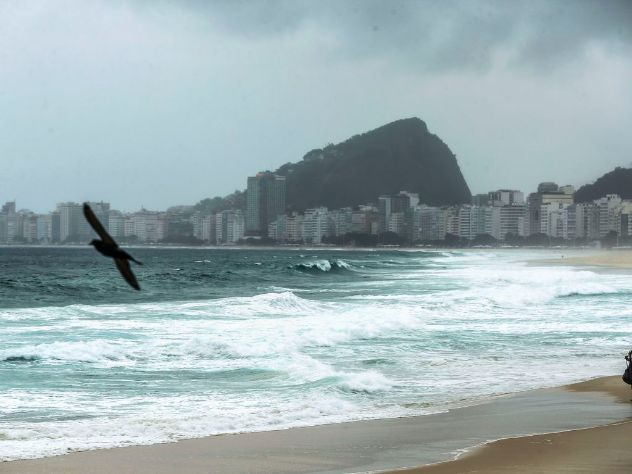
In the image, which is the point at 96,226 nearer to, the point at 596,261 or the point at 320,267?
→ the point at 320,267

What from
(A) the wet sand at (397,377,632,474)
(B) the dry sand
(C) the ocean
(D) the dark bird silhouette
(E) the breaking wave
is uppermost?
(D) the dark bird silhouette

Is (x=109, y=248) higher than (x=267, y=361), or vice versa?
(x=109, y=248)

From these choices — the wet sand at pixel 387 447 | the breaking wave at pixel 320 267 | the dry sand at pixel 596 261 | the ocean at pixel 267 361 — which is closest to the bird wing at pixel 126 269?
the wet sand at pixel 387 447

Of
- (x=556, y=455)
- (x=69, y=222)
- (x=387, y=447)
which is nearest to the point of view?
(x=556, y=455)

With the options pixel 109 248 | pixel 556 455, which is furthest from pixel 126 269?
pixel 556 455

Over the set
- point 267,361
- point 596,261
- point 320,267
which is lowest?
point 320,267

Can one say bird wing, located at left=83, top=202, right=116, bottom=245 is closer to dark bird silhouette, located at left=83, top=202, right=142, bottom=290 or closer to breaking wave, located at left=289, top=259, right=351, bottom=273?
dark bird silhouette, located at left=83, top=202, right=142, bottom=290

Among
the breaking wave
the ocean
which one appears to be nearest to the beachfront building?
A: the breaking wave
